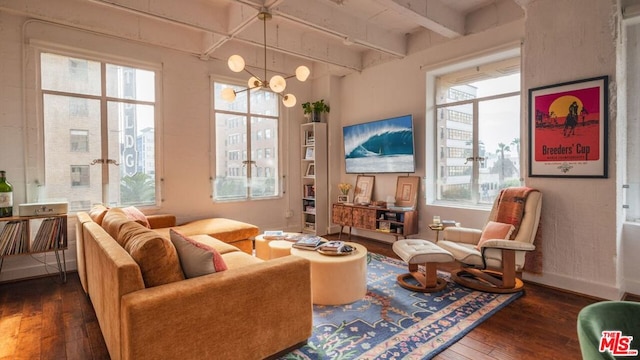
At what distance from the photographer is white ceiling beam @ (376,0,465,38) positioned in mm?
3522

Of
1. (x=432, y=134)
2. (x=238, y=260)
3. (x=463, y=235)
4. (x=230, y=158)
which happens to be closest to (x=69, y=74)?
(x=230, y=158)

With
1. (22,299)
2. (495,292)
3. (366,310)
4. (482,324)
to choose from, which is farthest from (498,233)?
(22,299)

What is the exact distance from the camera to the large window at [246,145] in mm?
5145

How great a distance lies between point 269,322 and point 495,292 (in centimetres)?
228

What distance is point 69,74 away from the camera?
3.90 m

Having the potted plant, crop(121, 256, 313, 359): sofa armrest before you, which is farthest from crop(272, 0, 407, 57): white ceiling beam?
crop(121, 256, 313, 359): sofa armrest

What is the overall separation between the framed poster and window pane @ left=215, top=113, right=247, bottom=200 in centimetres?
409

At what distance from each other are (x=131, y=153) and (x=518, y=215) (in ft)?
15.8

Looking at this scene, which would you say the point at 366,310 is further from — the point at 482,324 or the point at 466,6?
the point at 466,6

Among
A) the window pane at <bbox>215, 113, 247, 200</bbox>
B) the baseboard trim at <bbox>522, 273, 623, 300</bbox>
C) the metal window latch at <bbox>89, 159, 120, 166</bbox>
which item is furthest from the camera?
the window pane at <bbox>215, 113, 247, 200</bbox>

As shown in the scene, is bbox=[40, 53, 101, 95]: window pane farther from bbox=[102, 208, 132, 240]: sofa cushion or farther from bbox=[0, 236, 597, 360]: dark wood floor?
bbox=[0, 236, 597, 360]: dark wood floor

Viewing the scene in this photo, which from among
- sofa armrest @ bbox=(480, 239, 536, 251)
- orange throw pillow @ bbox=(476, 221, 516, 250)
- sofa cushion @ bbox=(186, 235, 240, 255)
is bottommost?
sofa cushion @ bbox=(186, 235, 240, 255)

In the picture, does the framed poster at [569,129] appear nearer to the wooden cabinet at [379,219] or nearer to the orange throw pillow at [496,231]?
the orange throw pillow at [496,231]

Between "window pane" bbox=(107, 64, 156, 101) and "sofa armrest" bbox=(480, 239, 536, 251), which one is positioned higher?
"window pane" bbox=(107, 64, 156, 101)
